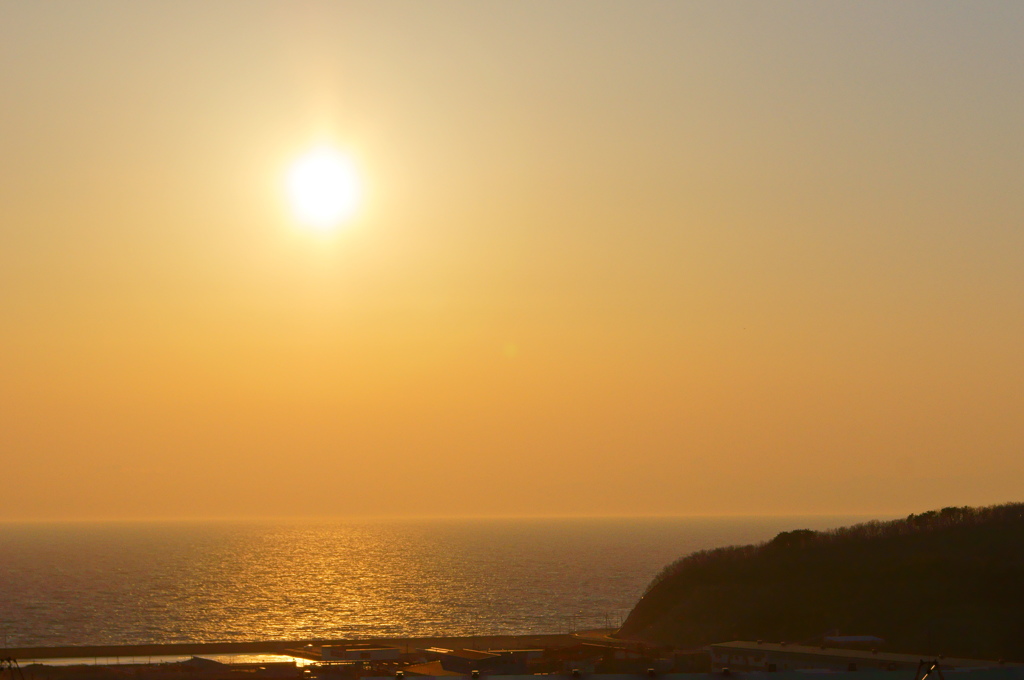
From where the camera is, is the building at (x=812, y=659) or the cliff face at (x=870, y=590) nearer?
the building at (x=812, y=659)

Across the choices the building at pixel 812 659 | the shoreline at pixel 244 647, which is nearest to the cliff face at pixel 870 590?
the building at pixel 812 659

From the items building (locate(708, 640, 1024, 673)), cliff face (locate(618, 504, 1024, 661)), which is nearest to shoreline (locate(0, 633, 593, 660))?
cliff face (locate(618, 504, 1024, 661))

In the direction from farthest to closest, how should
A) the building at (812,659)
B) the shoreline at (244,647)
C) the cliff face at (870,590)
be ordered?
the shoreline at (244,647), the cliff face at (870,590), the building at (812,659)

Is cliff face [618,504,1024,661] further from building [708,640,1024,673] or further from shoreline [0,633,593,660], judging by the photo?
shoreline [0,633,593,660]

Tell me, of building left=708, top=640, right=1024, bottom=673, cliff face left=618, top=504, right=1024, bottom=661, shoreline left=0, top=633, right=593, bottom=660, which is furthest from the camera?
shoreline left=0, top=633, right=593, bottom=660

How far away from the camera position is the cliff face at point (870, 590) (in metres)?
91.4

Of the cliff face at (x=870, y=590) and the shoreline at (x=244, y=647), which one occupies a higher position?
the cliff face at (x=870, y=590)

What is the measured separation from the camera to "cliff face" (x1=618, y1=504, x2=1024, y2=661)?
300ft

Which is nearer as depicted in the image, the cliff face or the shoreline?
the cliff face

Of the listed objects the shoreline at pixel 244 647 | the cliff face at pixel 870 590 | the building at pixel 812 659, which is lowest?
the building at pixel 812 659

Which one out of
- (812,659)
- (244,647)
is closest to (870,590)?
(812,659)

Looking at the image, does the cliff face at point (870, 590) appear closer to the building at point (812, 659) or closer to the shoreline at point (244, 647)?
the building at point (812, 659)

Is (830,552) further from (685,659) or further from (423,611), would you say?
(423,611)

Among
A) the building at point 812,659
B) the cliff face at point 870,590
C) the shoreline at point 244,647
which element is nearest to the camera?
the building at point 812,659
